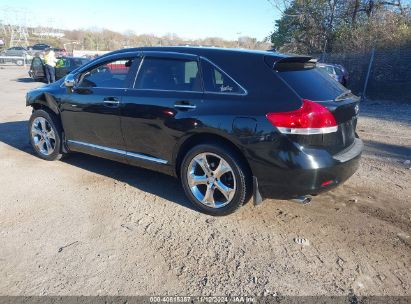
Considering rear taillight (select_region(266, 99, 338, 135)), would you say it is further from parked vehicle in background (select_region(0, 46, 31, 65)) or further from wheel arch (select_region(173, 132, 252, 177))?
parked vehicle in background (select_region(0, 46, 31, 65))

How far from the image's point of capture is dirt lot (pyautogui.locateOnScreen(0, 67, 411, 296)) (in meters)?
2.77

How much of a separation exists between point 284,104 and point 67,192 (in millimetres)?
2899

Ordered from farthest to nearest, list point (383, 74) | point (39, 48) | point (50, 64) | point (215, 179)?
point (39, 48), point (50, 64), point (383, 74), point (215, 179)

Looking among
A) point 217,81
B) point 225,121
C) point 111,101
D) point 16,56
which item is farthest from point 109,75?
point 16,56

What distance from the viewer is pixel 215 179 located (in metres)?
3.78

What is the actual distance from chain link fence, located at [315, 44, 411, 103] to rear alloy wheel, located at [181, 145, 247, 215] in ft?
43.7

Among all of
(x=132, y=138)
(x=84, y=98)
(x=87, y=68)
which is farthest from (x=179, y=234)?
(x=87, y=68)

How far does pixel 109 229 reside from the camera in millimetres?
3576

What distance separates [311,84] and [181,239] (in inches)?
78.5

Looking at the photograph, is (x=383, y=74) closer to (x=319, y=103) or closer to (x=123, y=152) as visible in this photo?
(x=319, y=103)

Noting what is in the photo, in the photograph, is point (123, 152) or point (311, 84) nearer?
point (311, 84)

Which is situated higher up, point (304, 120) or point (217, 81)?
point (217, 81)

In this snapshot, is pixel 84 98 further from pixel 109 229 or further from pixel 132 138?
pixel 109 229

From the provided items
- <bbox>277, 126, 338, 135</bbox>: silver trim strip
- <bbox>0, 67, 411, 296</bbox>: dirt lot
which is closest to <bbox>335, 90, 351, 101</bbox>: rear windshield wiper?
<bbox>277, 126, 338, 135</bbox>: silver trim strip
